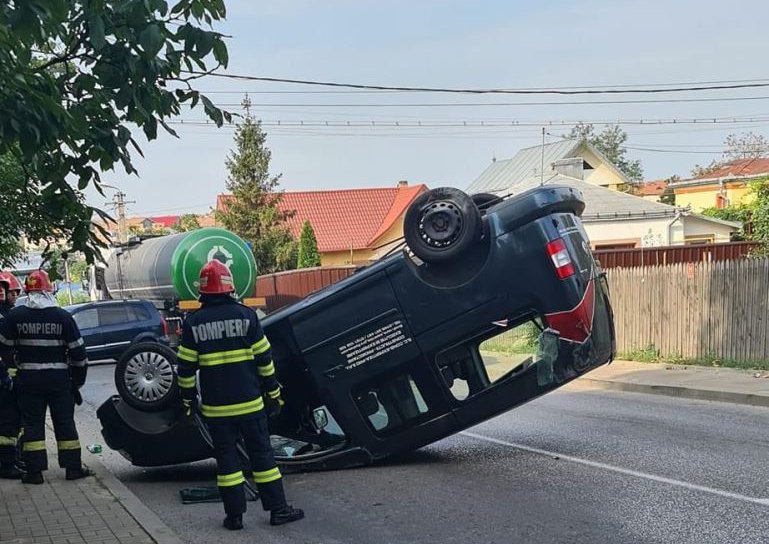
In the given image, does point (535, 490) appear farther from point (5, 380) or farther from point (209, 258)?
point (209, 258)

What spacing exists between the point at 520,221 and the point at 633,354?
11.0m

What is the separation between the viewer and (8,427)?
791 centimetres

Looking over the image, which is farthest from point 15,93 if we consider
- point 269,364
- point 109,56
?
point 269,364

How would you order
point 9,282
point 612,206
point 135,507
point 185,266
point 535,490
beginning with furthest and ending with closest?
point 612,206 < point 185,266 < point 9,282 < point 535,490 < point 135,507

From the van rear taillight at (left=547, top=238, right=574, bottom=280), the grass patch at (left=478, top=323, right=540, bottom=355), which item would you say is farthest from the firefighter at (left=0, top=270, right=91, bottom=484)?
the van rear taillight at (left=547, top=238, right=574, bottom=280)

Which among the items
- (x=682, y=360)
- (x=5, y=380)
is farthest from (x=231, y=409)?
(x=682, y=360)

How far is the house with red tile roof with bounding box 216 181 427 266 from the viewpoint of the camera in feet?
151

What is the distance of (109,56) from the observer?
5012mm

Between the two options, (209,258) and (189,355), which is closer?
(189,355)

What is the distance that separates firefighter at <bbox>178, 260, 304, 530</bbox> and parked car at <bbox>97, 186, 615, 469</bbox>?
1306 mm

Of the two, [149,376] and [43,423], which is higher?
[149,376]

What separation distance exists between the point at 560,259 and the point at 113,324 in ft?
55.3

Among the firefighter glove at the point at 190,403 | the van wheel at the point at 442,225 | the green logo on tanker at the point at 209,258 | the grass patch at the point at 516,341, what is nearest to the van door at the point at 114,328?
the green logo on tanker at the point at 209,258

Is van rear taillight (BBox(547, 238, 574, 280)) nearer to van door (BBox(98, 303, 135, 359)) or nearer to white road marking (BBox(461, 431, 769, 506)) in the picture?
white road marking (BBox(461, 431, 769, 506))
